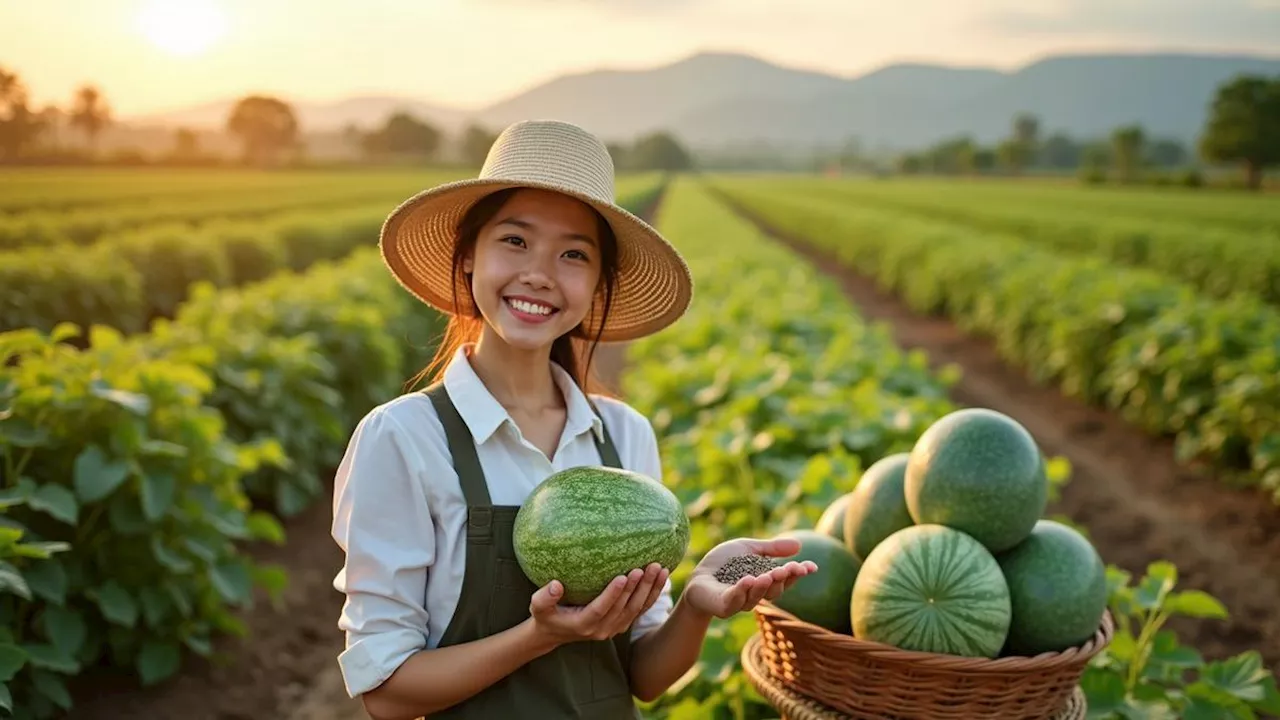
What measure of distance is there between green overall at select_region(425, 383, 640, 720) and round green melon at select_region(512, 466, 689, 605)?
0.22 ft

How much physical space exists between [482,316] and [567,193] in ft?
1.54

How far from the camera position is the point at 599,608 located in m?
1.74

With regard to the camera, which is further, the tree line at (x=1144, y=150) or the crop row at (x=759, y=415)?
the tree line at (x=1144, y=150)

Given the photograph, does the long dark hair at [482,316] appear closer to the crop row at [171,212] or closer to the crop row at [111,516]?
the crop row at [111,516]

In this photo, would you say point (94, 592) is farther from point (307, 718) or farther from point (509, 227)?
point (509, 227)

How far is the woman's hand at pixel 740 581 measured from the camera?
1.90 m

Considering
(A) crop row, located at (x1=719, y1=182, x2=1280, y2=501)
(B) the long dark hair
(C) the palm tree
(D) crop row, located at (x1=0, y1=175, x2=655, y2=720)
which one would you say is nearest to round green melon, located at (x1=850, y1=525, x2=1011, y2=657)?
(B) the long dark hair

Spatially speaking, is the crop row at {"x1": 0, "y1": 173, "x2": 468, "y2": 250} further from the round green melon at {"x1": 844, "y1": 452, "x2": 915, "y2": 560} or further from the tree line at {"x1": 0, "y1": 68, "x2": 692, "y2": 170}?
the round green melon at {"x1": 844, "y1": 452, "x2": 915, "y2": 560}

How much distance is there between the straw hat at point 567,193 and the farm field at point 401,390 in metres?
1.06

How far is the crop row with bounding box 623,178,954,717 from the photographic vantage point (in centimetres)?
372

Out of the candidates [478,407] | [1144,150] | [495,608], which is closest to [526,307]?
[478,407]

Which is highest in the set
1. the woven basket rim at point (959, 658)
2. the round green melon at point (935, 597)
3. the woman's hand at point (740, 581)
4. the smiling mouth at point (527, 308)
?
the smiling mouth at point (527, 308)

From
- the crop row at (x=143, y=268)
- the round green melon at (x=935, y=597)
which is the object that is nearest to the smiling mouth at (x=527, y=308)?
the round green melon at (x=935, y=597)

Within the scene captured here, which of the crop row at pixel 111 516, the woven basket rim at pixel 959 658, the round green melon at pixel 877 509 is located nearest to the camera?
the woven basket rim at pixel 959 658
